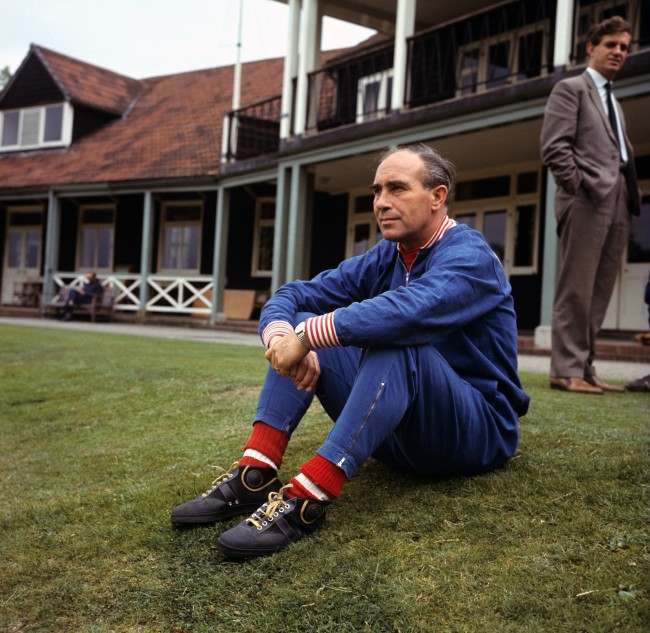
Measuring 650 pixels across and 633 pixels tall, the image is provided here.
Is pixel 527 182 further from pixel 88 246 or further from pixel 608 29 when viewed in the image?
pixel 88 246

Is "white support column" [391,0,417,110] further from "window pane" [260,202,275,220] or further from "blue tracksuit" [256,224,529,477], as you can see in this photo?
"blue tracksuit" [256,224,529,477]

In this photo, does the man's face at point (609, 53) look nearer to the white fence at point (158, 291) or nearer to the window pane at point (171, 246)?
the white fence at point (158, 291)

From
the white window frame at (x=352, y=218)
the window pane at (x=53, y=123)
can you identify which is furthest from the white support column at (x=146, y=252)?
the window pane at (x=53, y=123)

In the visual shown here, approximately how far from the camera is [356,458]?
2.13 metres

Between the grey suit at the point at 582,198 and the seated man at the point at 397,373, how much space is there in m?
2.17

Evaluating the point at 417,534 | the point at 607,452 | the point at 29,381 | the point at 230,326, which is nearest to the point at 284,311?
the point at 417,534

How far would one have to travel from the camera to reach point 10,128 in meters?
22.5

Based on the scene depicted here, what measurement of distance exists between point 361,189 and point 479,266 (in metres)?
14.4

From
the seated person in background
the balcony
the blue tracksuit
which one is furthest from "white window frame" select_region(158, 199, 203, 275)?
the blue tracksuit

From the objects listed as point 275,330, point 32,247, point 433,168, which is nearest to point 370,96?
point 32,247

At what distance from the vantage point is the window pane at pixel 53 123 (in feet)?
70.2

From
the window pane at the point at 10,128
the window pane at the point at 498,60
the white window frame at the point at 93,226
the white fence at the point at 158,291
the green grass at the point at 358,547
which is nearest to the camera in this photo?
the green grass at the point at 358,547

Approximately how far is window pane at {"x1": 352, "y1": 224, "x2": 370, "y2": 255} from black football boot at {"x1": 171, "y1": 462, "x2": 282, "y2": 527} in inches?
549

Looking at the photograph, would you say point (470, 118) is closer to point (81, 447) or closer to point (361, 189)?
point (361, 189)
